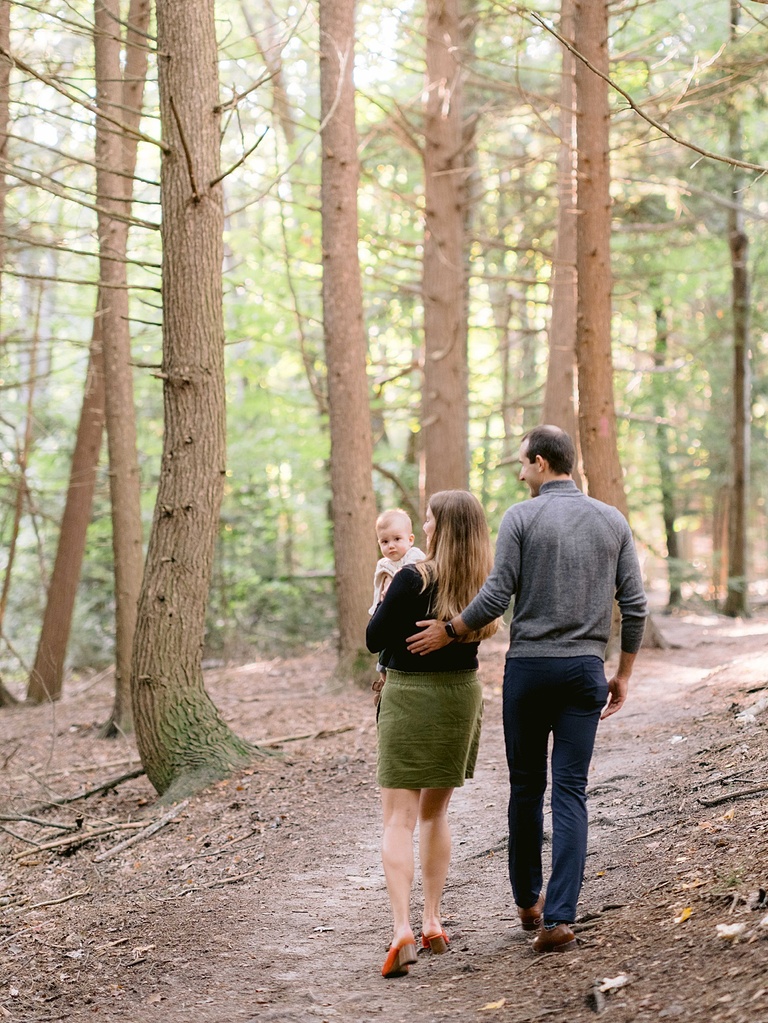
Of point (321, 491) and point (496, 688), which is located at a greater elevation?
point (321, 491)

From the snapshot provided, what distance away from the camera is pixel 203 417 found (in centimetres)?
754

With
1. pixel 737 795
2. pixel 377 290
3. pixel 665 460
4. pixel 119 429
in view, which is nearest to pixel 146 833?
pixel 737 795

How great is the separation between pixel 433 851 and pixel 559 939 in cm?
69

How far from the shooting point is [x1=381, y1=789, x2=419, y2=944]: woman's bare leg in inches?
163

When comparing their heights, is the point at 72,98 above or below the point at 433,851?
above

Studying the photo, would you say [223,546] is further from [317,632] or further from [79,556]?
[79,556]

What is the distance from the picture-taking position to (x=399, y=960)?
13.4 ft

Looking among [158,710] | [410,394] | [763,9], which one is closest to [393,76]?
[410,394]

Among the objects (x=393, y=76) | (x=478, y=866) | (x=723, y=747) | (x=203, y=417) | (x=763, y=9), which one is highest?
(x=393, y=76)

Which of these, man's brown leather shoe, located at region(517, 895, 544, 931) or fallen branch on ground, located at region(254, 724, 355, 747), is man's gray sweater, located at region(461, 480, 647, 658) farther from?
fallen branch on ground, located at region(254, 724, 355, 747)

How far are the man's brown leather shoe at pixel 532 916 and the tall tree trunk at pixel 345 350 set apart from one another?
7.41 meters

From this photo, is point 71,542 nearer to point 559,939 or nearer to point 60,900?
point 60,900

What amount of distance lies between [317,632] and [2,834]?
1088 cm

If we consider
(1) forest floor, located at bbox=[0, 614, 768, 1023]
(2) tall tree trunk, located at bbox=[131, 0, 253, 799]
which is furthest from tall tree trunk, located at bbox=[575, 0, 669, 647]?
(2) tall tree trunk, located at bbox=[131, 0, 253, 799]
